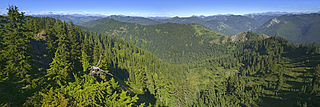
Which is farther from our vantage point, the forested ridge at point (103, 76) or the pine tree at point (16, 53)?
the pine tree at point (16, 53)

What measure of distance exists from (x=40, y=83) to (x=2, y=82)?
418 cm

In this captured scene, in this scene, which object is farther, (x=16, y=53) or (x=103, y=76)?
(x=103, y=76)

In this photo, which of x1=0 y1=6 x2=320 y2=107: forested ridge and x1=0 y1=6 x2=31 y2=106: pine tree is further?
x1=0 y1=6 x2=31 y2=106: pine tree

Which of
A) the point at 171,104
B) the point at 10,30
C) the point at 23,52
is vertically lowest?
the point at 171,104

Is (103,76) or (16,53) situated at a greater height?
(16,53)

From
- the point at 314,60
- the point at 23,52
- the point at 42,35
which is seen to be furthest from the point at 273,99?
the point at 42,35

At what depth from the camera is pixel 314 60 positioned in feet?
452

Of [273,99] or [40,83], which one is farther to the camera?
[273,99]

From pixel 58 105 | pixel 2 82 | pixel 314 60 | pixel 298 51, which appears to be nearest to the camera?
pixel 58 105

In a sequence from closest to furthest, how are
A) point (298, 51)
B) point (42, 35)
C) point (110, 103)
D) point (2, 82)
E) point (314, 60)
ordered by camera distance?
point (2, 82) < point (110, 103) < point (42, 35) < point (314, 60) < point (298, 51)

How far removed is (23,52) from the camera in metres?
Answer: 20.6

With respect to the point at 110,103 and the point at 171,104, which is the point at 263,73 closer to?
the point at 171,104

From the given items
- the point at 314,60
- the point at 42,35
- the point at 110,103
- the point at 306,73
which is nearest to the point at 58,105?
the point at 110,103

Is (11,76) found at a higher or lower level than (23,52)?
lower
